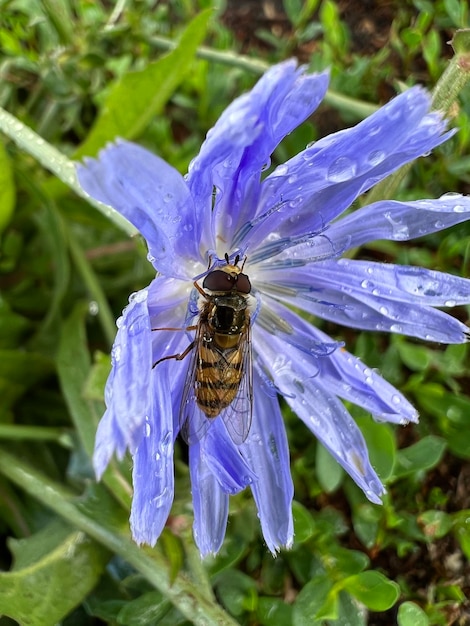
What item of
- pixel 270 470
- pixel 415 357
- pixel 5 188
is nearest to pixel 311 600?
pixel 270 470

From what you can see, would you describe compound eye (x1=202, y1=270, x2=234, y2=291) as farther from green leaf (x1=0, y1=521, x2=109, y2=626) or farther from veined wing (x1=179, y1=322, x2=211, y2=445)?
green leaf (x1=0, y1=521, x2=109, y2=626)

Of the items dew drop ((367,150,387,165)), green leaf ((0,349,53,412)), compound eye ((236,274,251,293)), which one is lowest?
green leaf ((0,349,53,412))

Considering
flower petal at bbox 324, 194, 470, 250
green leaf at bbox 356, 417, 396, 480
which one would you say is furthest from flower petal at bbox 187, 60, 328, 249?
green leaf at bbox 356, 417, 396, 480

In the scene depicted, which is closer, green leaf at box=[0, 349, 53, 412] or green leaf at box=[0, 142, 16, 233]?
green leaf at box=[0, 142, 16, 233]

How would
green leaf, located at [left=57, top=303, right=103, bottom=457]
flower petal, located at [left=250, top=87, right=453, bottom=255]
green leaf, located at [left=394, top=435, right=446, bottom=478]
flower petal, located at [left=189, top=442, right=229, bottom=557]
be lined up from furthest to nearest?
green leaf, located at [left=57, top=303, right=103, bottom=457] → green leaf, located at [left=394, top=435, right=446, bottom=478] → flower petal, located at [left=189, top=442, right=229, bottom=557] → flower petal, located at [left=250, top=87, right=453, bottom=255]

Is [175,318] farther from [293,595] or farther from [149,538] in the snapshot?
[293,595]

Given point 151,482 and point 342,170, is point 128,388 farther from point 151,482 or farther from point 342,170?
point 342,170

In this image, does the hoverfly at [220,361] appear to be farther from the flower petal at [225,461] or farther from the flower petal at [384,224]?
the flower petal at [384,224]
